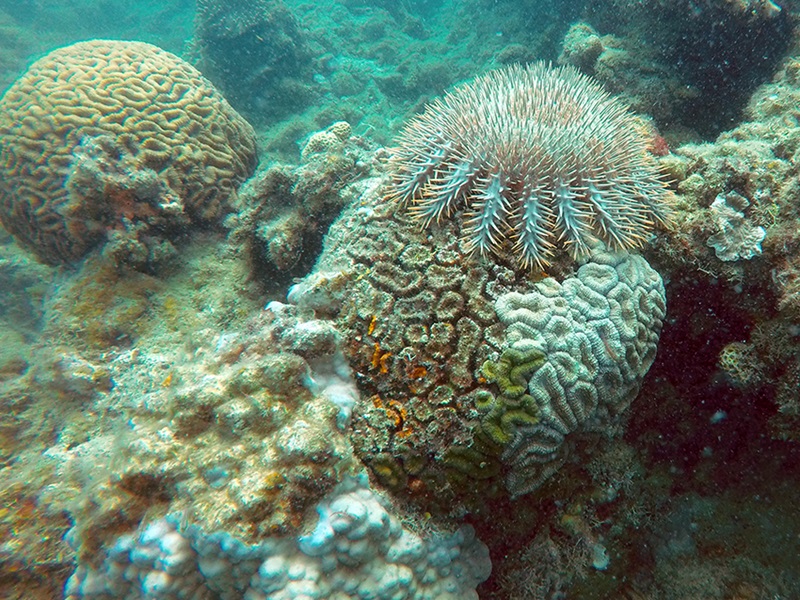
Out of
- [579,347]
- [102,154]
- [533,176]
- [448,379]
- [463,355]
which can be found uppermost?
[533,176]

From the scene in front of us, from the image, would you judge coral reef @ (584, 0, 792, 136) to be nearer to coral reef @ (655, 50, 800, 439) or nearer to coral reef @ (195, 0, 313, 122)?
coral reef @ (655, 50, 800, 439)

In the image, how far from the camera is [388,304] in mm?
3295

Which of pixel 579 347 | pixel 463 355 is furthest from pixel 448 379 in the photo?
pixel 579 347

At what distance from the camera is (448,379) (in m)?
3.03

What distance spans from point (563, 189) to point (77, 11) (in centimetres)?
3019

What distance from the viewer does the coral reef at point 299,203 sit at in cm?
477

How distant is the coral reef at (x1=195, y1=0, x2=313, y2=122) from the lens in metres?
12.8

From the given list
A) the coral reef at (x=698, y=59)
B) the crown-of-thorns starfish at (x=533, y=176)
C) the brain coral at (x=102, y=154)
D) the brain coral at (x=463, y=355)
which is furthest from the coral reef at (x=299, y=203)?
the coral reef at (x=698, y=59)

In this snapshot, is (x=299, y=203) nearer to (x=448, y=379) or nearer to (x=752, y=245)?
(x=448, y=379)

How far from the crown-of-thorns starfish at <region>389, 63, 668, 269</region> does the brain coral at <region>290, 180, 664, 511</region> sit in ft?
0.72

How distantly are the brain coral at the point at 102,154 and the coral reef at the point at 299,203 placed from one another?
83cm

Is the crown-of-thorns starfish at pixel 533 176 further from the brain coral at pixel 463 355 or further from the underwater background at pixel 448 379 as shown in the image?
the brain coral at pixel 463 355

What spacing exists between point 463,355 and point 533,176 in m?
1.39

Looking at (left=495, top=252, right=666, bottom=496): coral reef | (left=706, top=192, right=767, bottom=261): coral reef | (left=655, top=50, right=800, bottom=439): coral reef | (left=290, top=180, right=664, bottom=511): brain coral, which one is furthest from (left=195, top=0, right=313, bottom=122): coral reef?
(left=706, top=192, right=767, bottom=261): coral reef
